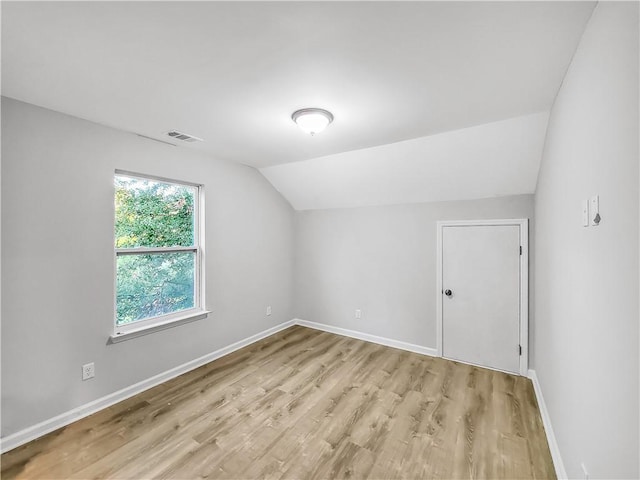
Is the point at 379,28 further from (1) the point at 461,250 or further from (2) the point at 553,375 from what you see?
(1) the point at 461,250

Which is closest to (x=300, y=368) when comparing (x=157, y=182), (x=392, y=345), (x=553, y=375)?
(x=392, y=345)

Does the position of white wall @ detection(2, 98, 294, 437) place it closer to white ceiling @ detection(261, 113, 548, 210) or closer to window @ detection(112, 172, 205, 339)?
window @ detection(112, 172, 205, 339)

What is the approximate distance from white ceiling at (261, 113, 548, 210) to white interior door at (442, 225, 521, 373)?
0.49m

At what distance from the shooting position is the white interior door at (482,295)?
315cm

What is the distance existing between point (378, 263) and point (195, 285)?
2.36 meters

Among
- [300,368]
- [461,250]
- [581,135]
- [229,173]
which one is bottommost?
[300,368]

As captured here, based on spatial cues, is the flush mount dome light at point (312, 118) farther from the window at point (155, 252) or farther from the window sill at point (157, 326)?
the window sill at point (157, 326)

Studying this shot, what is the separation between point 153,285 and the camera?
2975 mm

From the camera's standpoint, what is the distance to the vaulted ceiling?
1.27 metres

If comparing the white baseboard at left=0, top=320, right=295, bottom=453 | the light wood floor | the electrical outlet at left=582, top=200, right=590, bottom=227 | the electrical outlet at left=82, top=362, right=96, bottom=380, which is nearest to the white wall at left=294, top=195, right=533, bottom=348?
the light wood floor

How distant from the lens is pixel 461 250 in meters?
3.43

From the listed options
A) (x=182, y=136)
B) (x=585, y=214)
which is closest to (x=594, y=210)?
(x=585, y=214)

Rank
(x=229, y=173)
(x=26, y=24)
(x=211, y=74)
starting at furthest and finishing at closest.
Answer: (x=229, y=173) → (x=211, y=74) → (x=26, y=24)

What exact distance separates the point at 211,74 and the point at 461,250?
3073mm
